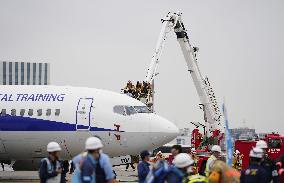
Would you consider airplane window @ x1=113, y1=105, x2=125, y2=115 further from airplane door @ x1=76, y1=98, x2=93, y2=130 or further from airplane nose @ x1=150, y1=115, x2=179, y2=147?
airplane nose @ x1=150, y1=115, x2=179, y2=147

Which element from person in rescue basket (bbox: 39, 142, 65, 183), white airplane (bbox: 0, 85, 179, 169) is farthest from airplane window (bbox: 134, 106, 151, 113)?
person in rescue basket (bbox: 39, 142, 65, 183)

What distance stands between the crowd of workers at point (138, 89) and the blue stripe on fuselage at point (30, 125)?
23.0 metres

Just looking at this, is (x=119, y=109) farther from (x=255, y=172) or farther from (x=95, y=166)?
(x=95, y=166)

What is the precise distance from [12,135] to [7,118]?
797 millimetres

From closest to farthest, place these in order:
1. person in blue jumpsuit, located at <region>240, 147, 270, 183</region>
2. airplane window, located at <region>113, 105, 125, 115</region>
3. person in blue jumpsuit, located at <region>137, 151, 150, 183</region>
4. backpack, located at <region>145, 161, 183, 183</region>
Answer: backpack, located at <region>145, 161, 183, 183</region>
person in blue jumpsuit, located at <region>240, 147, 270, 183</region>
person in blue jumpsuit, located at <region>137, 151, 150, 183</region>
airplane window, located at <region>113, 105, 125, 115</region>

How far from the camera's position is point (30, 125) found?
28266mm

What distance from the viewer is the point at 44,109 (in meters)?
28.2

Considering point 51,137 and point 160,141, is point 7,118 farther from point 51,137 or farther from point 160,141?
point 160,141

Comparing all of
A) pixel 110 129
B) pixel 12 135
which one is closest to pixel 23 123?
pixel 12 135

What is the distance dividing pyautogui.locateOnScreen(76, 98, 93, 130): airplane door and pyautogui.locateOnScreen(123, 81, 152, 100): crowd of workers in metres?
23.5

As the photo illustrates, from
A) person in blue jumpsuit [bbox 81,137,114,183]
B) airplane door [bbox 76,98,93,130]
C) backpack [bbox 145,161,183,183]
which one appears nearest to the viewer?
backpack [bbox 145,161,183,183]

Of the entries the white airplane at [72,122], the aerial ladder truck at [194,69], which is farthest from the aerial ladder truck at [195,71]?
the white airplane at [72,122]

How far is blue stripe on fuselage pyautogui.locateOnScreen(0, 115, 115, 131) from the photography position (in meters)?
27.7

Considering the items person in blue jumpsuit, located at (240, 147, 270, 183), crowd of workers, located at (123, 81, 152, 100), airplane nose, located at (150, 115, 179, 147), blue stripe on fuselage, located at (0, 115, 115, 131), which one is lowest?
person in blue jumpsuit, located at (240, 147, 270, 183)
